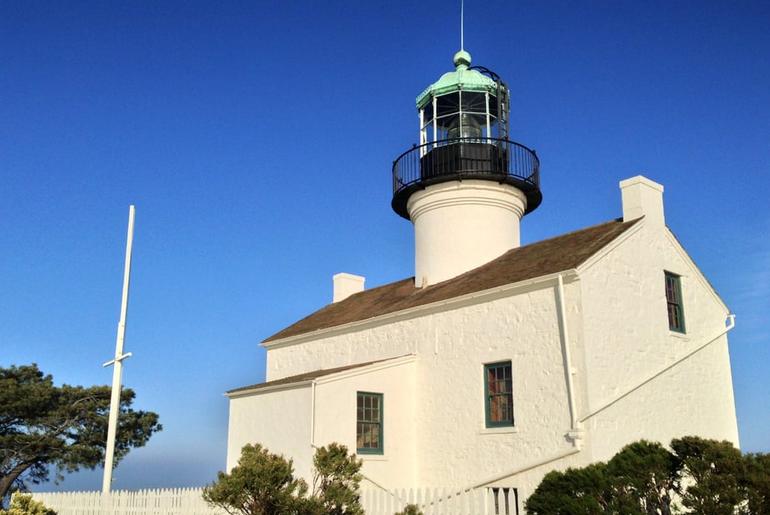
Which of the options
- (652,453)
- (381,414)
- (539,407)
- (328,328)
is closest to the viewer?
(652,453)

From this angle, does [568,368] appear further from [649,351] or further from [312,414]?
[312,414]

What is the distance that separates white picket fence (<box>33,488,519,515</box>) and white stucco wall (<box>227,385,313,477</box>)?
221 cm

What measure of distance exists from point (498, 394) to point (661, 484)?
6.09m

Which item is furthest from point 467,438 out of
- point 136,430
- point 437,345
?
point 136,430

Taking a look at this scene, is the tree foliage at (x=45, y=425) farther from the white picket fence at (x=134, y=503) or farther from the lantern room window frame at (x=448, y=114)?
the lantern room window frame at (x=448, y=114)

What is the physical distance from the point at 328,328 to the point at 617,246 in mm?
8176

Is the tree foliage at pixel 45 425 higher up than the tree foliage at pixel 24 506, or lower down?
higher up

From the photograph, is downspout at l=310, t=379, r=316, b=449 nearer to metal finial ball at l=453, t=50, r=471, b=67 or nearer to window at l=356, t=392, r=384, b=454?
window at l=356, t=392, r=384, b=454

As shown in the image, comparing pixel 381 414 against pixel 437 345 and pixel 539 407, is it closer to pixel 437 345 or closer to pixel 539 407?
pixel 437 345

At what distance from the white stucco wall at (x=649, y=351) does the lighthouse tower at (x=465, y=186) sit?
461 cm

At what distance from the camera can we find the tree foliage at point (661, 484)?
9867mm

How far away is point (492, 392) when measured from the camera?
1667 centimetres

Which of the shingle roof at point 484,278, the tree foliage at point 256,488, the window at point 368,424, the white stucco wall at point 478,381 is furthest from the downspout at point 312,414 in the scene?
the tree foliage at point 256,488

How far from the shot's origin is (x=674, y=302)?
17969mm
